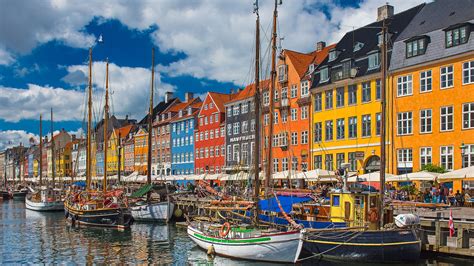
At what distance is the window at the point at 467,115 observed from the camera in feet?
136

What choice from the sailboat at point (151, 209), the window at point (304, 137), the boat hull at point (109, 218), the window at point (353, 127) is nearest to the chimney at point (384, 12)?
the window at point (353, 127)

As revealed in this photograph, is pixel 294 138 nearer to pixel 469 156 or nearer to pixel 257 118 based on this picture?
pixel 469 156

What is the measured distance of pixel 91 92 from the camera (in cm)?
5388

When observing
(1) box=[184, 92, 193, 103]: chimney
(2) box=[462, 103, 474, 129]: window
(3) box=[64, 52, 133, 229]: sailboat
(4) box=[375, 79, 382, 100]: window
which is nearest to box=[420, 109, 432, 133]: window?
(2) box=[462, 103, 474, 129]: window

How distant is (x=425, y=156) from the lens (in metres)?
44.9

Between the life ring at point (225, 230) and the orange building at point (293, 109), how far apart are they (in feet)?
98.7

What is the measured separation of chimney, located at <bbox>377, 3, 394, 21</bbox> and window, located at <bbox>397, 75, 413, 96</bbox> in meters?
9.72

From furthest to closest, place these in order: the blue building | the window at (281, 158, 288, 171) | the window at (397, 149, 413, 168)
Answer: the blue building
the window at (281, 158, 288, 171)
the window at (397, 149, 413, 168)

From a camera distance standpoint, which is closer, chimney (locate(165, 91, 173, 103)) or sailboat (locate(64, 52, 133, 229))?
sailboat (locate(64, 52, 133, 229))

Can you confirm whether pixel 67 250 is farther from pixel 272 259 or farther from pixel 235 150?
pixel 235 150

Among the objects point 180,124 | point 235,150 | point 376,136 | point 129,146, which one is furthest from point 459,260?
point 129,146

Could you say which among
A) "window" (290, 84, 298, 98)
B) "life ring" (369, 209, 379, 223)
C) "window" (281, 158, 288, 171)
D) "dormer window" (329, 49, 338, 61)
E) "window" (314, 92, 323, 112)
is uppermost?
"dormer window" (329, 49, 338, 61)

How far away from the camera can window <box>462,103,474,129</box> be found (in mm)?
41312

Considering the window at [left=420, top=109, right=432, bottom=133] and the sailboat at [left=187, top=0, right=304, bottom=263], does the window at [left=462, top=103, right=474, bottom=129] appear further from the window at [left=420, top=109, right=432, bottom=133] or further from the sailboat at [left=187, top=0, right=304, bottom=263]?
A: the sailboat at [left=187, top=0, right=304, bottom=263]
